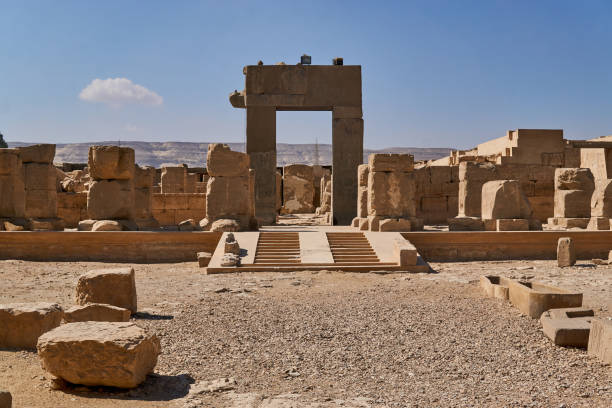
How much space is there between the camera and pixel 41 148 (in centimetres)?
1384

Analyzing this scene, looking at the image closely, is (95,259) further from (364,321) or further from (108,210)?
(364,321)

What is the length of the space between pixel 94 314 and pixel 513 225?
29.8ft

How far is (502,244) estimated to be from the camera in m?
10.7

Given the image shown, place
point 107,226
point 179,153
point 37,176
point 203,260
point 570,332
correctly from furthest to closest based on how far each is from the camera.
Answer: point 179,153 → point 37,176 → point 107,226 → point 203,260 → point 570,332

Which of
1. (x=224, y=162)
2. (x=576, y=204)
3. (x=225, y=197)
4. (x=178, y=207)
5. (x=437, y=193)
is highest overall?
(x=224, y=162)

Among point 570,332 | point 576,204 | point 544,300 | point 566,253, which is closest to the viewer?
point 570,332

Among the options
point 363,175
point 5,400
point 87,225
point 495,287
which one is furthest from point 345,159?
point 5,400

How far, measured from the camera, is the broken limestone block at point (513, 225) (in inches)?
459

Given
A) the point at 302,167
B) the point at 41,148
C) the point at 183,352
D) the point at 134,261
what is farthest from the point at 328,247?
the point at 302,167

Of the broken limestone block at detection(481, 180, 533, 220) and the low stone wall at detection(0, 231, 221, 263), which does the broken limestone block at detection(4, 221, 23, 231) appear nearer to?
the low stone wall at detection(0, 231, 221, 263)

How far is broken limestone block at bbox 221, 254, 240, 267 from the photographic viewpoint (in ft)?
30.0

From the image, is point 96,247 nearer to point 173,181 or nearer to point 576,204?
point 576,204

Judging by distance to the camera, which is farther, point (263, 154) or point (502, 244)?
point (263, 154)

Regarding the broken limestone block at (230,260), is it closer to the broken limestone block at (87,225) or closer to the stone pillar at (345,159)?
the broken limestone block at (87,225)
